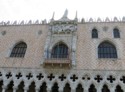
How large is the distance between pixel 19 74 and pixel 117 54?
22.8 ft

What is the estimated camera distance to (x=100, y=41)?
45.5 ft

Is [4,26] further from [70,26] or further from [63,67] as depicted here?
[63,67]

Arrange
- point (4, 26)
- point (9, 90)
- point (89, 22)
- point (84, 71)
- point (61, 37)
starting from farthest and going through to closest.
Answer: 1. point (4, 26)
2. point (89, 22)
3. point (61, 37)
4. point (9, 90)
5. point (84, 71)

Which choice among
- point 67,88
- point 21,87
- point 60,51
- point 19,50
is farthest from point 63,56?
point 21,87

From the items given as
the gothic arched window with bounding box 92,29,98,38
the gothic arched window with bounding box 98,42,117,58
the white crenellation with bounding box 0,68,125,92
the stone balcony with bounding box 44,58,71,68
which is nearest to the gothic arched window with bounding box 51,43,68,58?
the stone balcony with bounding box 44,58,71,68

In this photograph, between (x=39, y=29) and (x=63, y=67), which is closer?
(x=63, y=67)

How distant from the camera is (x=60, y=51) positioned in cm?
1395

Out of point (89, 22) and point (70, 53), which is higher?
point (89, 22)

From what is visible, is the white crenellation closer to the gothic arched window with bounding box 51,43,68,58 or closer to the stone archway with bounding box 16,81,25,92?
the stone archway with bounding box 16,81,25,92

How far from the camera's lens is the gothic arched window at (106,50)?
43.4ft

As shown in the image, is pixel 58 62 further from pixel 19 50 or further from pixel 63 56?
pixel 19 50

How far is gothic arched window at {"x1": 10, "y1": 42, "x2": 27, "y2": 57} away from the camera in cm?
1431

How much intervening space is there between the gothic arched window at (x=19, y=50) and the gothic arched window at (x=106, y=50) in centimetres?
579

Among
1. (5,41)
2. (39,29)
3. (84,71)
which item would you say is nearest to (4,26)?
(5,41)
